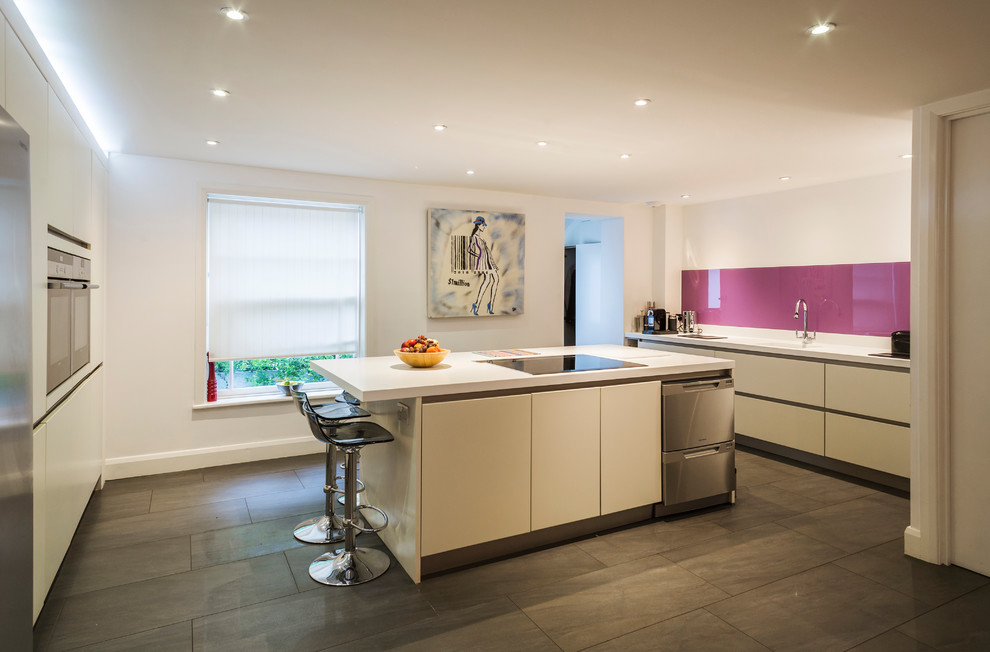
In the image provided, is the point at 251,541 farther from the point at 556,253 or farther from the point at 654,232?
the point at 654,232

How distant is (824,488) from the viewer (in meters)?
4.04

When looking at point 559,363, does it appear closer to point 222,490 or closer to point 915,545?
point 915,545

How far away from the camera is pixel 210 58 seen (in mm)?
2469

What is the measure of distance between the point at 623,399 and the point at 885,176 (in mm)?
3203

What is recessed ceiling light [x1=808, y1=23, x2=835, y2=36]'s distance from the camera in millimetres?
2115

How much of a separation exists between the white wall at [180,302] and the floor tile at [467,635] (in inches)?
111

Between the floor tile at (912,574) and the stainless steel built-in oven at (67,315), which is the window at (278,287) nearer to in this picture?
the stainless steel built-in oven at (67,315)

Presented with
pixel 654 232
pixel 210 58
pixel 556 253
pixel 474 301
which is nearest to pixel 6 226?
pixel 210 58

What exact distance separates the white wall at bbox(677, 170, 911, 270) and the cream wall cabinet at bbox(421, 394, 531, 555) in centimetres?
361

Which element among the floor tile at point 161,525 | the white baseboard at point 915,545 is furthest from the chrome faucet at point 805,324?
the floor tile at point 161,525

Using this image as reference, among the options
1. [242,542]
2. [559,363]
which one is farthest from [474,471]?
[242,542]

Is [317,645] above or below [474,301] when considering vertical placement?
below

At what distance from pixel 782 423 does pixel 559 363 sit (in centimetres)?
240

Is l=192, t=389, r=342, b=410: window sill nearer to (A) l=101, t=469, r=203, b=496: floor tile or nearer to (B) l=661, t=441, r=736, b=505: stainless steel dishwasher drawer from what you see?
(A) l=101, t=469, r=203, b=496: floor tile
